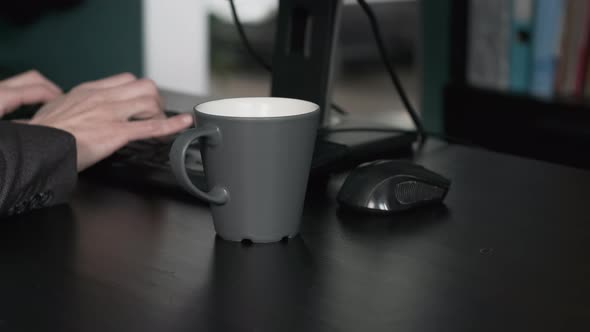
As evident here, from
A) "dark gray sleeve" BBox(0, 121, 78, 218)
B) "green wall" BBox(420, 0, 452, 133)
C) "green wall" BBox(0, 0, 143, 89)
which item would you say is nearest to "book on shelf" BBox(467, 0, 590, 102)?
"green wall" BBox(420, 0, 452, 133)

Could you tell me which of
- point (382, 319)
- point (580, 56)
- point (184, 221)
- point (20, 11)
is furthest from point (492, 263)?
point (20, 11)

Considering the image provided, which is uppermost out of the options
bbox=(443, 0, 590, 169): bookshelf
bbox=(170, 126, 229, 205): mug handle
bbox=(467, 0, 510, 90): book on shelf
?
bbox=(170, 126, 229, 205): mug handle

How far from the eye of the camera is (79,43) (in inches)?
97.9

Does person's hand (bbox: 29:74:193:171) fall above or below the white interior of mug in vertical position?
below

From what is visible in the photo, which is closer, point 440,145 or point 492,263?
point 492,263

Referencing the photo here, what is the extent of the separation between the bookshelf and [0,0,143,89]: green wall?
1073 mm

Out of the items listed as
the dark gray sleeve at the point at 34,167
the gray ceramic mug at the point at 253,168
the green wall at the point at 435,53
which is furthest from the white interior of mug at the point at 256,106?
the green wall at the point at 435,53

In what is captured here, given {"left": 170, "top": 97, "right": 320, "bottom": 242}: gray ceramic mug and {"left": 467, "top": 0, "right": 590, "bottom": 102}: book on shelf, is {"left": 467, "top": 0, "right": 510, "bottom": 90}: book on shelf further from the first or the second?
{"left": 170, "top": 97, "right": 320, "bottom": 242}: gray ceramic mug

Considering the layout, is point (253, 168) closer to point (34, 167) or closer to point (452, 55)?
point (34, 167)

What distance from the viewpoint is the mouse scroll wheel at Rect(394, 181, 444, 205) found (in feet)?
2.00

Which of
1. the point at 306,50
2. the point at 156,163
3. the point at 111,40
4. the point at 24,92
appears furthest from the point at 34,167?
the point at 111,40

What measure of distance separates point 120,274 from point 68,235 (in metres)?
0.10

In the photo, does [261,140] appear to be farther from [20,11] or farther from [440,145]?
[20,11]

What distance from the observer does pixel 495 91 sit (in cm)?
203
